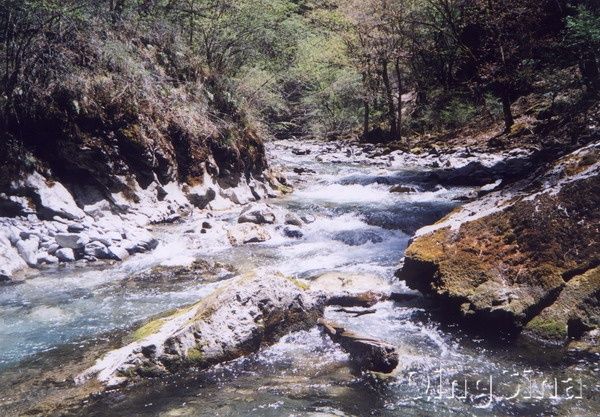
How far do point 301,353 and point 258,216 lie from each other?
236 inches

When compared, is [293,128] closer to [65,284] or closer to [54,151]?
[54,151]

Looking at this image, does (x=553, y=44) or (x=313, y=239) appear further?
(x=553, y=44)

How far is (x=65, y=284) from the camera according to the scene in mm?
7281

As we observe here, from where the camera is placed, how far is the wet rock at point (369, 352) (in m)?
4.36

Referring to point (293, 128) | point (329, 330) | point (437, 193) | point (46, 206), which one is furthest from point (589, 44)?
point (293, 128)

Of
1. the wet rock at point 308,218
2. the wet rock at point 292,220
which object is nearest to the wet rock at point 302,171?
the wet rock at point 308,218

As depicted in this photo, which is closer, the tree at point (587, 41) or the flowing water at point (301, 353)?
the flowing water at point (301, 353)

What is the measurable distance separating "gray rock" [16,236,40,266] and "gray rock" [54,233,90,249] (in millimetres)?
359

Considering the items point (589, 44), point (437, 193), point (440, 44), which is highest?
point (440, 44)

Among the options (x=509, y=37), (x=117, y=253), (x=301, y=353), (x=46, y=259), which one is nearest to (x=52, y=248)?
(x=46, y=259)

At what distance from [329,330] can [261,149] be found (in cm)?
1068

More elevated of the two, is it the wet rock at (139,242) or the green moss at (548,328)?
the wet rock at (139,242)

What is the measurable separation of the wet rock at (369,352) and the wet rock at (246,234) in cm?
492

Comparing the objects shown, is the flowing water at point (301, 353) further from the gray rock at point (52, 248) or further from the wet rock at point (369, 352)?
the gray rock at point (52, 248)
